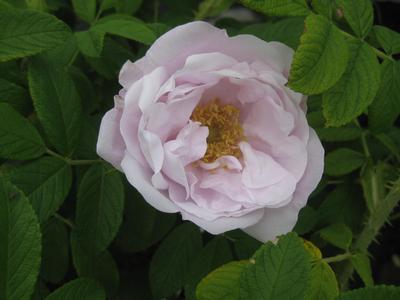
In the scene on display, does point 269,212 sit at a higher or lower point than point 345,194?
higher

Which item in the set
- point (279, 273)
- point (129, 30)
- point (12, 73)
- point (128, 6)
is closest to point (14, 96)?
point (12, 73)

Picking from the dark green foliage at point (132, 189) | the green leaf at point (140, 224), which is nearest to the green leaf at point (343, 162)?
the dark green foliage at point (132, 189)

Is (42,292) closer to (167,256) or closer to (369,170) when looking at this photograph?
(167,256)

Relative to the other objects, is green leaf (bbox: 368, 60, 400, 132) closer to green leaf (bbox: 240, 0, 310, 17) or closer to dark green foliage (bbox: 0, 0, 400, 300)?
dark green foliage (bbox: 0, 0, 400, 300)

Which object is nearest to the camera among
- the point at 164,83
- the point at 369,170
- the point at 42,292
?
the point at 164,83

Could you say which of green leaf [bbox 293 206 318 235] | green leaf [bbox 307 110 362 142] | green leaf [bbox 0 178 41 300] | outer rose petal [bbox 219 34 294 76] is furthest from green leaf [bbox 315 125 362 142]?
green leaf [bbox 0 178 41 300]

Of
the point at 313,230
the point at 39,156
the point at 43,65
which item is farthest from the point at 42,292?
the point at 313,230

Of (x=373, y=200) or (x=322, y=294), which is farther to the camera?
(x=373, y=200)
